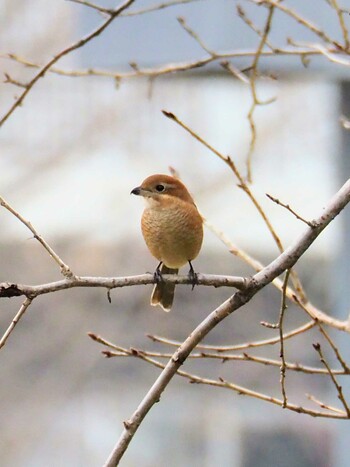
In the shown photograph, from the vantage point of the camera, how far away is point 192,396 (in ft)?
14.3

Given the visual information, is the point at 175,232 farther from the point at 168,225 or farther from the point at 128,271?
the point at 128,271

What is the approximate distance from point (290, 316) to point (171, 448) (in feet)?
2.79

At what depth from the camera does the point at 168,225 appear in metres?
2.12

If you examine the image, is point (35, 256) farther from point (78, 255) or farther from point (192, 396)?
point (192, 396)

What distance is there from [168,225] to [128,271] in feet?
6.67

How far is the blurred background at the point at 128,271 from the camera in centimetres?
387

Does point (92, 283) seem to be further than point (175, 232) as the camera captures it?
No

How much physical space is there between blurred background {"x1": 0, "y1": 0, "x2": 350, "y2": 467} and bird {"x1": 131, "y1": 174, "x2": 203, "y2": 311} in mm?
1481

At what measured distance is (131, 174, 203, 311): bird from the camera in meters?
2.10

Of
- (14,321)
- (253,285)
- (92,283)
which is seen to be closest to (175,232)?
(253,285)

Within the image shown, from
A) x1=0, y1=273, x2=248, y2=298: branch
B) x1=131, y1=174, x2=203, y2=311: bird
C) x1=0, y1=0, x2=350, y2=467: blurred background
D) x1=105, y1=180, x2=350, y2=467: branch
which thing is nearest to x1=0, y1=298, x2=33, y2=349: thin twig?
x1=0, y1=273, x2=248, y2=298: branch

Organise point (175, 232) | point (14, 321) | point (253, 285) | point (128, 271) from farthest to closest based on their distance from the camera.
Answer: point (128, 271)
point (175, 232)
point (253, 285)
point (14, 321)

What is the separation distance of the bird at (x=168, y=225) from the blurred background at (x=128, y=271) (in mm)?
1481

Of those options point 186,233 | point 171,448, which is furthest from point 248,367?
point 186,233
